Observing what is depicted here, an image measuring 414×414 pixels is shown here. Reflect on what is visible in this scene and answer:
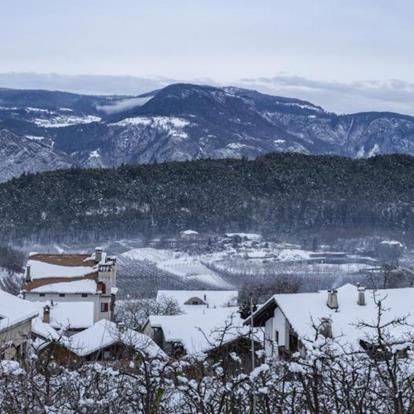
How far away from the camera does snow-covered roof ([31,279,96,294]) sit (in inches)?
2393

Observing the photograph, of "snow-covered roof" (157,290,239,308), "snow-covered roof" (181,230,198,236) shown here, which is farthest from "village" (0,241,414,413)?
"snow-covered roof" (181,230,198,236)

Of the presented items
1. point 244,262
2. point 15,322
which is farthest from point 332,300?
point 244,262

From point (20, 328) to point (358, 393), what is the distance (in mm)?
16636

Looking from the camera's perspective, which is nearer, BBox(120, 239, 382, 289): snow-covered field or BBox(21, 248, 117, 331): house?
BBox(21, 248, 117, 331): house

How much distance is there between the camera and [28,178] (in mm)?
183250

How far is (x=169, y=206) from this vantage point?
186 meters

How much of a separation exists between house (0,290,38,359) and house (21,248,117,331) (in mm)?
30906

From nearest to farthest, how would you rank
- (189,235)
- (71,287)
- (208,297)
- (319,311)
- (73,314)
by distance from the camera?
(319,311) < (73,314) < (71,287) < (208,297) < (189,235)

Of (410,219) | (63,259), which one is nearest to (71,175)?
(410,219)

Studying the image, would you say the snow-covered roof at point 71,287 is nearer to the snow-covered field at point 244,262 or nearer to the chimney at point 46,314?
the chimney at point 46,314

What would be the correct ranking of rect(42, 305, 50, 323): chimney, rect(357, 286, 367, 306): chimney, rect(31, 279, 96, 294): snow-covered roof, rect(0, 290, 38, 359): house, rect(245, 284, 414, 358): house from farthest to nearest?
rect(31, 279, 96, 294): snow-covered roof, rect(42, 305, 50, 323): chimney, rect(357, 286, 367, 306): chimney, rect(245, 284, 414, 358): house, rect(0, 290, 38, 359): house

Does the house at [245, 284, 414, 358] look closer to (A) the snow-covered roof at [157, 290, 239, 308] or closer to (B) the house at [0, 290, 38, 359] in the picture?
(B) the house at [0, 290, 38, 359]

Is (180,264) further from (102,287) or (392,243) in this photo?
(102,287)

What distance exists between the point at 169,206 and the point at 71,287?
124997mm
